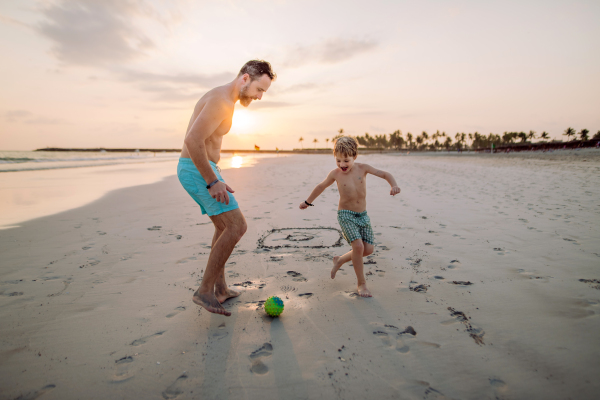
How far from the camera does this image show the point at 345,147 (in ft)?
11.3

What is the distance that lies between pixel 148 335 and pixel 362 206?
258 cm

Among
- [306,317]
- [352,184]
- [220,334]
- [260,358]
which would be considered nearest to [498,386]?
[306,317]

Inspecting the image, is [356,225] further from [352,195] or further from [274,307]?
[274,307]

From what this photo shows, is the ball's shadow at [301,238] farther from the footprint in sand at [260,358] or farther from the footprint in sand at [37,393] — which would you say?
the footprint in sand at [37,393]

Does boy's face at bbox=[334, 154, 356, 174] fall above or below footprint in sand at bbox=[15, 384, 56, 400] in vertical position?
above

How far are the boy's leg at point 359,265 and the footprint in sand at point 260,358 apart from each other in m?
1.27

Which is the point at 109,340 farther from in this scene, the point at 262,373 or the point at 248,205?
the point at 248,205

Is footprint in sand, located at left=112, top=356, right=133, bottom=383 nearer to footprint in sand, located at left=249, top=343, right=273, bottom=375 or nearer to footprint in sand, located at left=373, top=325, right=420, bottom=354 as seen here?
footprint in sand, located at left=249, top=343, right=273, bottom=375

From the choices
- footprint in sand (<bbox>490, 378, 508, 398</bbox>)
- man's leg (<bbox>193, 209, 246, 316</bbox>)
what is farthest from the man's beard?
footprint in sand (<bbox>490, 378, 508, 398</bbox>)

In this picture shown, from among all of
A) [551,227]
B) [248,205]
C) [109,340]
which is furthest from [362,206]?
[248,205]

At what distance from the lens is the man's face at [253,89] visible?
9.53ft

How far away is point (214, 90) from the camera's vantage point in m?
2.84

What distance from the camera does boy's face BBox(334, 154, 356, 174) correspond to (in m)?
3.43

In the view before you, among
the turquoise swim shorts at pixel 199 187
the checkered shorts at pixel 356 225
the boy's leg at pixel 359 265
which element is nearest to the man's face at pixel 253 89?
the turquoise swim shorts at pixel 199 187
